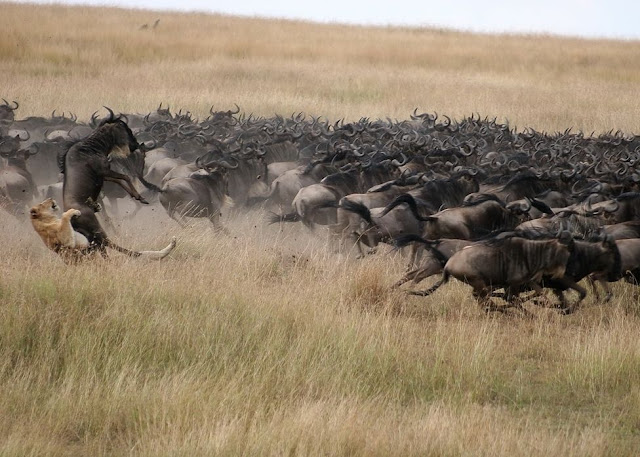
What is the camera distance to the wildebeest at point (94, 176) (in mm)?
9055

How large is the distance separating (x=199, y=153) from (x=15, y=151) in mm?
2778

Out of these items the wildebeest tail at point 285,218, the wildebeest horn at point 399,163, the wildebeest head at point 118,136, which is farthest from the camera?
the wildebeest horn at point 399,163

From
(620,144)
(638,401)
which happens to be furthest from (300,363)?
(620,144)

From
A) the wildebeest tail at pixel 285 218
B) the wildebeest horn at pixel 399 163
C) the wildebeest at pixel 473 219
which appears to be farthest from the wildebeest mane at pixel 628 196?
the wildebeest tail at pixel 285 218

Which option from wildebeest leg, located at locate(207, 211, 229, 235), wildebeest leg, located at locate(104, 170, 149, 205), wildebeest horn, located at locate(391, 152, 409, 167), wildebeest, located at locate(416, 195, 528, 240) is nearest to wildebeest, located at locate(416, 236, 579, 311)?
wildebeest, located at locate(416, 195, 528, 240)

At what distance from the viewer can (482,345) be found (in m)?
7.50

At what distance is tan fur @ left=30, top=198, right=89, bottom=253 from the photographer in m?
8.41

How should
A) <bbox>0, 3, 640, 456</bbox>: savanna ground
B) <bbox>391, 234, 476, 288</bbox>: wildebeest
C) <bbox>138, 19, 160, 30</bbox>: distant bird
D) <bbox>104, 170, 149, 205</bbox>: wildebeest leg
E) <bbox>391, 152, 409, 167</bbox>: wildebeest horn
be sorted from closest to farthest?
<bbox>0, 3, 640, 456</bbox>: savanna ground < <bbox>391, 234, 476, 288</bbox>: wildebeest < <bbox>104, 170, 149, 205</bbox>: wildebeest leg < <bbox>391, 152, 409, 167</bbox>: wildebeest horn < <bbox>138, 19, 160, 30</bbox>: distant bird

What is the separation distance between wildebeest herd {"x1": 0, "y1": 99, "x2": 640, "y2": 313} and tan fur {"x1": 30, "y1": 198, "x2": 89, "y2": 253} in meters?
0.46

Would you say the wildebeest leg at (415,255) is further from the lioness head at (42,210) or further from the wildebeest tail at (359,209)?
the lioness head at (42,210)

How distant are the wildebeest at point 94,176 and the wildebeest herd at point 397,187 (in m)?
0.01

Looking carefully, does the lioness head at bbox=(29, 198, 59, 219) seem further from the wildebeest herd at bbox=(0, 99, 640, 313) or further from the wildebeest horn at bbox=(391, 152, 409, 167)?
the wildebeest horn at bbox=(391, 152, 409, 167)

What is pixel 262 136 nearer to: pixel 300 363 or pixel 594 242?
pixel 594 242

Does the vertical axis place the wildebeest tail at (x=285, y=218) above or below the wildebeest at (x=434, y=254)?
below
